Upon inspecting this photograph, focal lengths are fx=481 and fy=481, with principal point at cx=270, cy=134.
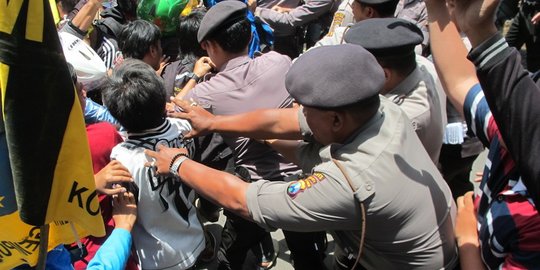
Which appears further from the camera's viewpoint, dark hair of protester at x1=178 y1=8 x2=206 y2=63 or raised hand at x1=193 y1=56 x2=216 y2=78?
dark hair of protester at x1=178 y1=8 x2=206 y2=63

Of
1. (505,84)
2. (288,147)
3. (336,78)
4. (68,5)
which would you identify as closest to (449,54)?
(336,78)

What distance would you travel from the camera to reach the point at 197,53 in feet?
10.3

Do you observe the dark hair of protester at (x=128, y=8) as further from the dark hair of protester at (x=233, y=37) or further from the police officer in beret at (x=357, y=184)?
the police officer in beret at (x=357, y=184)

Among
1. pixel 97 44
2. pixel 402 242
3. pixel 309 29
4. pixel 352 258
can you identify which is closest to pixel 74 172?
pixel 402 242

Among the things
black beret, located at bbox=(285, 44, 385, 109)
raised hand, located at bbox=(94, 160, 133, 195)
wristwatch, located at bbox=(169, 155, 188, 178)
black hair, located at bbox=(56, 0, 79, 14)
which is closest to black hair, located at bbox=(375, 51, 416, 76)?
black beret, located at bbox=(285, 44, 385, 109)

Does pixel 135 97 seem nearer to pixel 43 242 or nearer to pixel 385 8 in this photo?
pixel 43 242

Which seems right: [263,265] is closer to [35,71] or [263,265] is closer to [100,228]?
[100,228]

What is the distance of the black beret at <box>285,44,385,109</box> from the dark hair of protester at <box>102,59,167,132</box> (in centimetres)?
64

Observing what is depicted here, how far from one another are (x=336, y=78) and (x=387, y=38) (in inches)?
21.1

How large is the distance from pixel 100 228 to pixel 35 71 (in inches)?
18.8

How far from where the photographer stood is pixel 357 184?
1438 millimetres

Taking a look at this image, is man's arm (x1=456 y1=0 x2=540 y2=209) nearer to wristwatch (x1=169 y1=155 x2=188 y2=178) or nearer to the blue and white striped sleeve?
the blue and white striped sleeve

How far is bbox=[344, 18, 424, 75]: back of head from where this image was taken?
1884 millimetres

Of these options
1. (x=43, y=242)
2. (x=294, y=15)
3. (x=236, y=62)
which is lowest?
(x=294, y=15)
